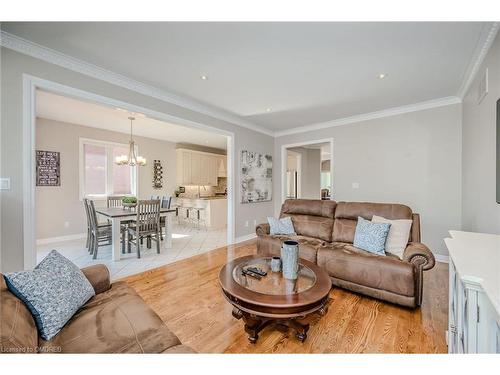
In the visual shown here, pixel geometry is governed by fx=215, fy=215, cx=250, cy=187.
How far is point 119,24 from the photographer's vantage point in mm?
1782

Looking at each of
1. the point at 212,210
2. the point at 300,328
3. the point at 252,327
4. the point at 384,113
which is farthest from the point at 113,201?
the point at 384,113

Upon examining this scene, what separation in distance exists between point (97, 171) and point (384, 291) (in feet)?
19.9

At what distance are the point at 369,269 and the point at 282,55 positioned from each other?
236 centimetres

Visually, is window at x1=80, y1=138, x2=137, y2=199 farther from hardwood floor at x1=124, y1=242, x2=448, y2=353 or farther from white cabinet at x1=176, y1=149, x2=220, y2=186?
hardwood floor at x1=124, y1=242, x2=448, y2=353

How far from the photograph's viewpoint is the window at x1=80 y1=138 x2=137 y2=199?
497 cm

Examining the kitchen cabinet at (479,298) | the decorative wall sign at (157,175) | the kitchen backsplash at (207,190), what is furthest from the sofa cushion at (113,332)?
the kitchen backsplash at (207,190)

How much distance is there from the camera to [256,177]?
192 inches

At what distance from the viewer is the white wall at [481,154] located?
71.7 inches

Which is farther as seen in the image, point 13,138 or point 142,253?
point 142,253

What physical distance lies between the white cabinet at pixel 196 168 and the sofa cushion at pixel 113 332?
225 inches

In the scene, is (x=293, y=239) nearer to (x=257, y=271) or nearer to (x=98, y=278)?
(x=257, y=271)

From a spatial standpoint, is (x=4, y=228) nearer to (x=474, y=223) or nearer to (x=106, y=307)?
(x=106, y=307)

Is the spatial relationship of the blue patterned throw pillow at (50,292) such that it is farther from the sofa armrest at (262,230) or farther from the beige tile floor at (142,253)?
the sofa armrest at (262,230)
